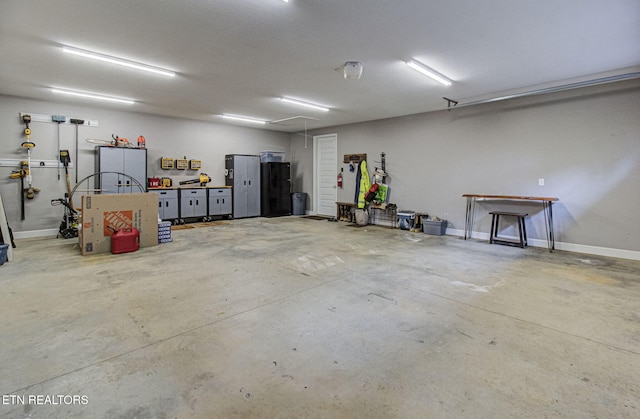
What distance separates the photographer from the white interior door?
9344mm

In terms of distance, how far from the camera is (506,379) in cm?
186

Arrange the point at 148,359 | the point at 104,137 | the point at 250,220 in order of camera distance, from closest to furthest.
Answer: the point at 148,359 < the point at 104,137 < the point at 250,220

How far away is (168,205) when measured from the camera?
299 inches

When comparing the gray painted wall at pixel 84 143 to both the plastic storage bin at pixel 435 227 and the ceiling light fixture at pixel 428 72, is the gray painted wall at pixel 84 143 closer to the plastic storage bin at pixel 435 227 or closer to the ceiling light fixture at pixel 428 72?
the plastic storage bin at pixel 435 227

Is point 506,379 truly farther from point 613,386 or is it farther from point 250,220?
point 250,220

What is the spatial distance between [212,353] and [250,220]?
22.3 ft

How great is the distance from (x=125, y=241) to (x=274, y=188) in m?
5.06

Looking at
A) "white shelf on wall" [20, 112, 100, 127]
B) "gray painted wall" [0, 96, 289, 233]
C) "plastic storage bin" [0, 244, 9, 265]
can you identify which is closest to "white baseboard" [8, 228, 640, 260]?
"gray painted wall" [0, 96, 289, 233]

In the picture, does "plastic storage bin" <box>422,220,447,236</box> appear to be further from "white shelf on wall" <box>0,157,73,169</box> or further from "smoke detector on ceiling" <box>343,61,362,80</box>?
"white shelf on wall" <box>0,157,73,169</box>

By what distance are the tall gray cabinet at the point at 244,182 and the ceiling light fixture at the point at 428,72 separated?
5864 millimetres

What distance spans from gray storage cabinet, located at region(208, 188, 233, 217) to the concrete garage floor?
161 inches

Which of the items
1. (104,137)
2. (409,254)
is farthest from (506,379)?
(104,137)

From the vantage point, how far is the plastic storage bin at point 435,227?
6.57 meters

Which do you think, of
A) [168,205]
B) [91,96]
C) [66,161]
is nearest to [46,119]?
[66,161]
